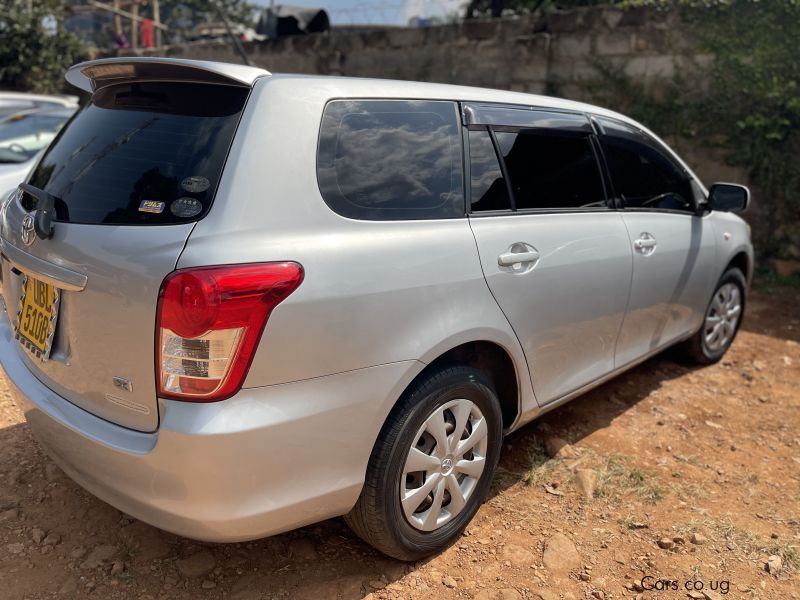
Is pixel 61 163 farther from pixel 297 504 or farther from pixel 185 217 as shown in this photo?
pixel 297 504

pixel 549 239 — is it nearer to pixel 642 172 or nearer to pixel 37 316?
pixel 642 172

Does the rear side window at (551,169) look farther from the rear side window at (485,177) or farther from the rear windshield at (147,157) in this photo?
the rear windshield at (147,157)

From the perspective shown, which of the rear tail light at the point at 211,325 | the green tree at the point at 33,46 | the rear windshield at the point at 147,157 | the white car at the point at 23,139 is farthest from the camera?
the green tree at the point at 33,46

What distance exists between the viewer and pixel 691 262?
3.94 m

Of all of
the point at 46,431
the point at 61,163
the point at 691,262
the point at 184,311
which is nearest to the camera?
the point at 184,311

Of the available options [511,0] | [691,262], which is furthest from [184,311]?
[511,0]

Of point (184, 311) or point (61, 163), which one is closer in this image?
point (184, 311)

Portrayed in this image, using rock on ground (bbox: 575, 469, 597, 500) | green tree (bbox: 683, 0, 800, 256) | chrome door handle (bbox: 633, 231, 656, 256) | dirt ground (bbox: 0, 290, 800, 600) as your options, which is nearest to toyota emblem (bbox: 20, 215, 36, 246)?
dirt ground (bbox: 0, 290, 800, 600)

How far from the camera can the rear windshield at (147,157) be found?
6.58ft

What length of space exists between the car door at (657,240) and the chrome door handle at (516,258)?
917 millimetres

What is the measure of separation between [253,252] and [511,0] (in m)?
11.6

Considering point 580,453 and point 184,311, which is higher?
point 184,311

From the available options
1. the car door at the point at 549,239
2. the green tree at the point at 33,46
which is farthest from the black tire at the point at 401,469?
the green tree at the point at 33,46

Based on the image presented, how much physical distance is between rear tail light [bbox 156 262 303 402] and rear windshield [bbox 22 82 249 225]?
0.73 ft
